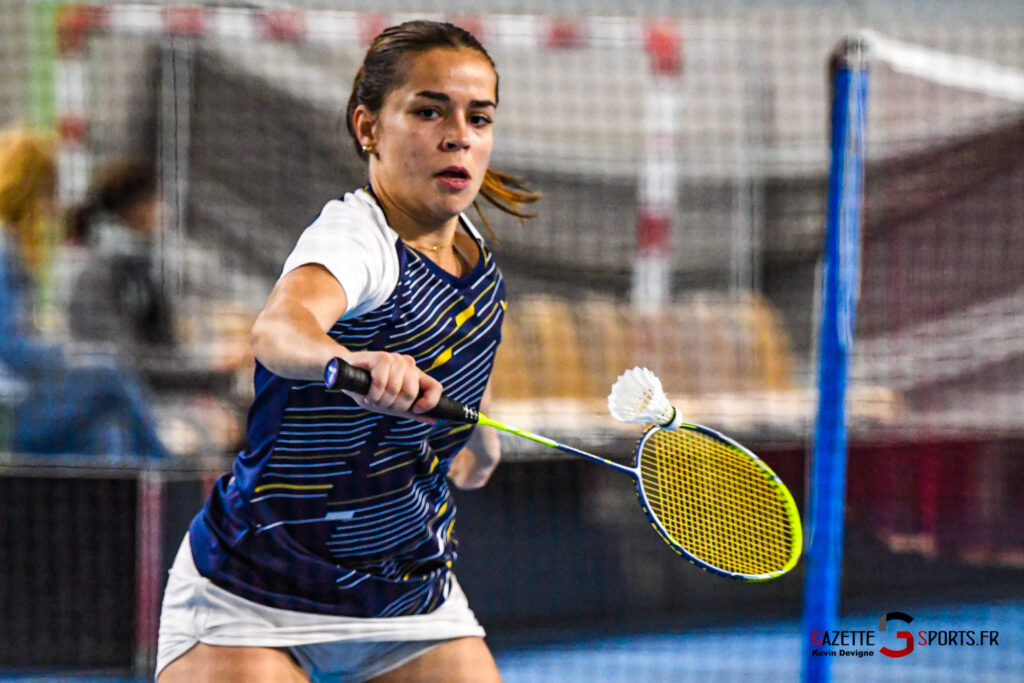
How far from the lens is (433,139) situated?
2.31 meters

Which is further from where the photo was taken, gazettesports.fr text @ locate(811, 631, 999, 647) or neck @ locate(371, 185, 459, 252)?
gazettesports.fr text @ locate(811, 631, 999, 647)

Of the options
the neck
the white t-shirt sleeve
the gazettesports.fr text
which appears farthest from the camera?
the gazettesports.fr text

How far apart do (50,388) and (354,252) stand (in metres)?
3.59

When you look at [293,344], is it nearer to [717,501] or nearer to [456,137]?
[456,137]

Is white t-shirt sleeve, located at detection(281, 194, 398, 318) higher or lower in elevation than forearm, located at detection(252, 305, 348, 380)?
higher

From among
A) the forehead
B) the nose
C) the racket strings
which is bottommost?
the racket strings

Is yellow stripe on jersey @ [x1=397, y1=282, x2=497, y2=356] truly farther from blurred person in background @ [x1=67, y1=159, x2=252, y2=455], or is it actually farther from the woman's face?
blurred person in background @ [x1=67, y1=159, x2=252, y2=455]

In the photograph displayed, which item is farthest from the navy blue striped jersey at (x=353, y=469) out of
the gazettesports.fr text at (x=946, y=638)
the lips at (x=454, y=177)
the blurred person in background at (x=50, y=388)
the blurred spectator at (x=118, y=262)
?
the blurred spectator at (x=118, y=262)

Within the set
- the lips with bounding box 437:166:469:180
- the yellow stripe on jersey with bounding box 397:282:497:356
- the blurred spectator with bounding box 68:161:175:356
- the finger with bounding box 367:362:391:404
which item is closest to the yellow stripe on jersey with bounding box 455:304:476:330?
the yellow stripe on jersey with bounding box 397:282:497:356

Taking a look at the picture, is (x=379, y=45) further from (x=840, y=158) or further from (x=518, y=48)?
(x=518, y=48)

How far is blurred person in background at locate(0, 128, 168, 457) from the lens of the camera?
518 cm

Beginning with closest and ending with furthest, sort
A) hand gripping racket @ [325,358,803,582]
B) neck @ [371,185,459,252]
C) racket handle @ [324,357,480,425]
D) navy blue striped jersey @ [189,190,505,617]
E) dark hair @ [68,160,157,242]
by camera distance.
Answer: racket handle @ [324,357,480,425] → navy blue striped jersey @ [189,190,505,617] → neck @ [371,185,459,252] → hand gripping racket @ [325,358,803,582] → dark hair @ [68,160,157,242]

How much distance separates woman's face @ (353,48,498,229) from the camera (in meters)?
2.31

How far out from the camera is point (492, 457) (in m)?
2.71
